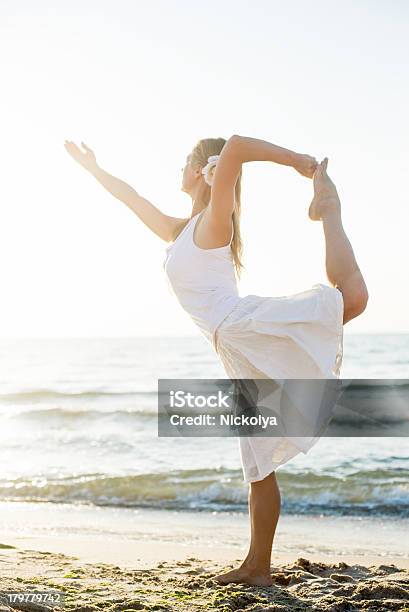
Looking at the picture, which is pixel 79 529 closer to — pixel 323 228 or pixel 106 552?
pixel 106 552

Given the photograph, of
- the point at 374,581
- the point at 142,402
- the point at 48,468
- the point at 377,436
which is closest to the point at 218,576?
the point at 374,581

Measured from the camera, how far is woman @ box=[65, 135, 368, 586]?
3994 millimetres

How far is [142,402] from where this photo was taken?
2012 centimetres

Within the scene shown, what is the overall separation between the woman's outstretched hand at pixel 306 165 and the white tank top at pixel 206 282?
1.68 ft

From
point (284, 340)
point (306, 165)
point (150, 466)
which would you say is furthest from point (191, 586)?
point (150, 466)

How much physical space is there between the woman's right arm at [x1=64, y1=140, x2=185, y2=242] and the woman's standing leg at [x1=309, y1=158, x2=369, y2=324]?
857mm

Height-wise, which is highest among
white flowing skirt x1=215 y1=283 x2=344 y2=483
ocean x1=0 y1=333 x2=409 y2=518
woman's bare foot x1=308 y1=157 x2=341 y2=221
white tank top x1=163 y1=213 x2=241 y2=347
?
woman's bare foot x1=308 y1=157 x2=341 y2=221

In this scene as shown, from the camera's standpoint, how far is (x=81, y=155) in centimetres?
511

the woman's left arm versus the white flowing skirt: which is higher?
the woman's left arm

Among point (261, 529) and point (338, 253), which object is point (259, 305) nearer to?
point (338, 253)

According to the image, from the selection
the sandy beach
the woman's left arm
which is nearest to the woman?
the woman's left arm

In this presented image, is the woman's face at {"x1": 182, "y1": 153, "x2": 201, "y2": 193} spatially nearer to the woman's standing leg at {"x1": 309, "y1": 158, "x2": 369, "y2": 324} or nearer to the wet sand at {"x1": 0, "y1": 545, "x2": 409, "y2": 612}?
the woman's standing leg at {"x1": 309, "y1": 158, "x2": 369, "y2": 324}

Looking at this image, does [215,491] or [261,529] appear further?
[215,491]

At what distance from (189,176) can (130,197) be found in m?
0.64
